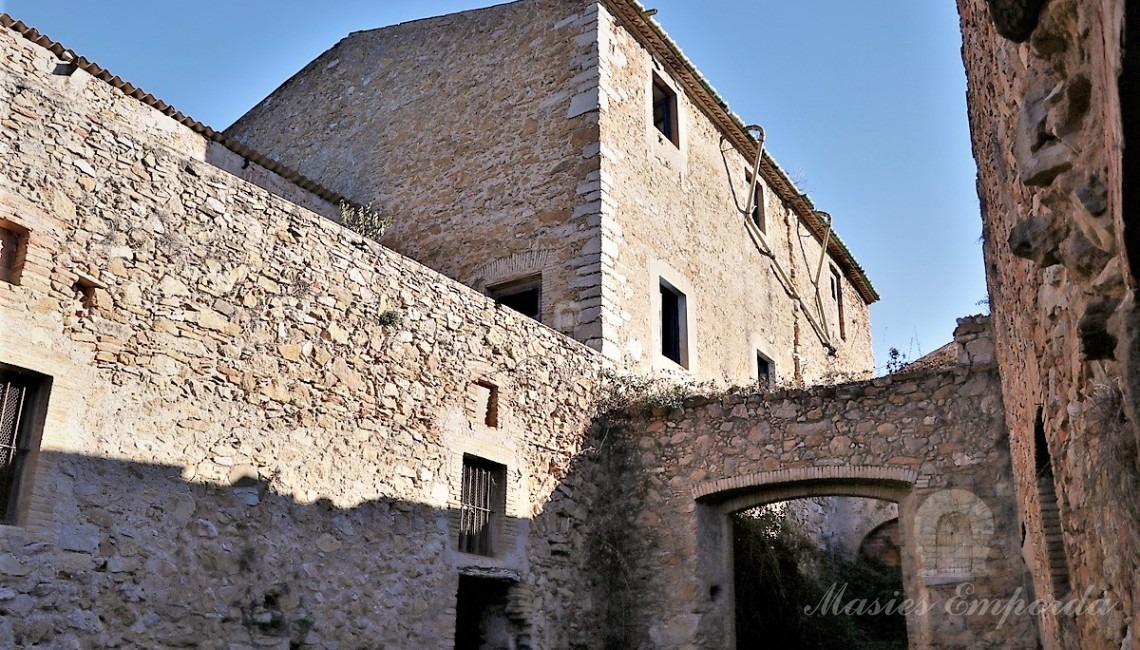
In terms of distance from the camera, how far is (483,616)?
867 cm

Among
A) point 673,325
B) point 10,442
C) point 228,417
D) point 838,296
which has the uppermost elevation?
point 838,296

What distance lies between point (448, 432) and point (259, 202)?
2.40 metres

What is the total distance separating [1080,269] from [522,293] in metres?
9.61

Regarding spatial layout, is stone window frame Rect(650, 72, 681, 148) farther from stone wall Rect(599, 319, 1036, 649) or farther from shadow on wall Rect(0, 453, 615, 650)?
shadow on wall Rect(0, 453, 615, 650)

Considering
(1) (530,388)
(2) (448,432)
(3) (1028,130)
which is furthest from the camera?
(1) (530,388)

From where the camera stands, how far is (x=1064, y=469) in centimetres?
324

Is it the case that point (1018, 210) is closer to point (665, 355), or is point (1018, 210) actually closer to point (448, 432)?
point (448, 432)

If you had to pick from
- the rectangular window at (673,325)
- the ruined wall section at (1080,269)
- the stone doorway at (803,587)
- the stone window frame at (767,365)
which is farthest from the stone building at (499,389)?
the stone window frame at (767,365)

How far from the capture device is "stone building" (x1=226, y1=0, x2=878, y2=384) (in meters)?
11.4

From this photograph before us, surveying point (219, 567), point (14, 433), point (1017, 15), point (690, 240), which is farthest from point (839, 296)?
point (1017, 15)

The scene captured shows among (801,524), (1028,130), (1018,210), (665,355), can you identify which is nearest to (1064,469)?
(1018,210)

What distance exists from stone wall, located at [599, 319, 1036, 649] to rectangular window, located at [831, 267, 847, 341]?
948 cm

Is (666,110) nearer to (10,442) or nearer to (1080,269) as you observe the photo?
(10,442)

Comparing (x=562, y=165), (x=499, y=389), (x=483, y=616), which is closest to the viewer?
(x=483, y=616)
